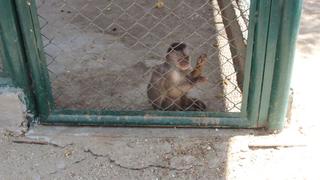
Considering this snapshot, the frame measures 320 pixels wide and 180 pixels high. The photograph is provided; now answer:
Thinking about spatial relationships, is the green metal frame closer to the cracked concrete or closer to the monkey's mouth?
the cracked concrete

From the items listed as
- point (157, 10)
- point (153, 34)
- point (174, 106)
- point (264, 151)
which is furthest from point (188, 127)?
point (157, 10)

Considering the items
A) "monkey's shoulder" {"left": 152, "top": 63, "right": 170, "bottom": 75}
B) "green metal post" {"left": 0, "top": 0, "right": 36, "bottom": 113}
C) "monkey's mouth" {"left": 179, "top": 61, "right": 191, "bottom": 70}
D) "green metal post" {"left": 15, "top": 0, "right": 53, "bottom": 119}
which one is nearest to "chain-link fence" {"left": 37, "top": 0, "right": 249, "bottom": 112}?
"monkey's shoulder" {"left": 152, "top": 63, "right": 170, "bottom": 75}

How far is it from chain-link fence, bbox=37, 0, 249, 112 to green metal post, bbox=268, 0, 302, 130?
1.35ft

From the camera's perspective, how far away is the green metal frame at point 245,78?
10.4ft

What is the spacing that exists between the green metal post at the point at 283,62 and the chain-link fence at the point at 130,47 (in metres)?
0.41

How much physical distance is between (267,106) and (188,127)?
0.59m

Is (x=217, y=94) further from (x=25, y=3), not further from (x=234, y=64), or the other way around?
(x=25, y=3)

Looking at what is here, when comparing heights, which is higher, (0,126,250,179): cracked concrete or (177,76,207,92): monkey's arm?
(177,76,207,92): monkey's arm

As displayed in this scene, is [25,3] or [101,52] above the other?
[25,3]

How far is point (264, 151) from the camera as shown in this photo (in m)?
3.47

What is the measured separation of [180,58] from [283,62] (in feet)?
2.37

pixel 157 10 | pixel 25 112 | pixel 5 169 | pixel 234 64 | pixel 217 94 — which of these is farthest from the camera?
pixel 157 10

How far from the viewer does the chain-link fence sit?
4117mm

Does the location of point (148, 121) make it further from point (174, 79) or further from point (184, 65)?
point (184, 65)
